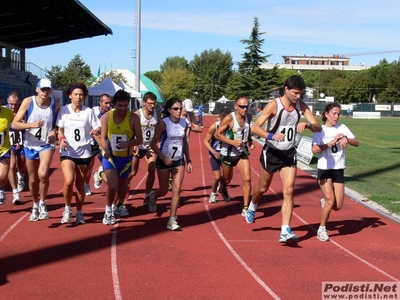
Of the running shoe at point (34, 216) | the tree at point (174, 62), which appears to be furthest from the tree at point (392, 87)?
the running shoe at point (34, 216)

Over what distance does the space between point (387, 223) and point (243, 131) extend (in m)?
2.83

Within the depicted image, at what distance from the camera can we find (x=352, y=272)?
→ 659cm

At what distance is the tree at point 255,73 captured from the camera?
82.8 metres

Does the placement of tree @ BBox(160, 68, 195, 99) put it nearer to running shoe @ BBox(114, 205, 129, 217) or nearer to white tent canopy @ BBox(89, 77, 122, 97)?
white tent canopy @ BBox(89, 77, 122, 97)

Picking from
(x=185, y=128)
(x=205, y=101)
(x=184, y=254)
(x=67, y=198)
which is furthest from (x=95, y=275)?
(x=205, y=101)

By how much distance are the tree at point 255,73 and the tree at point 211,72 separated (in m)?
33.5

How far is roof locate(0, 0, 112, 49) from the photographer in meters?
29.0

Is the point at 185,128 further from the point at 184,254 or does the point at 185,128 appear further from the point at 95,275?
the point at 95,275

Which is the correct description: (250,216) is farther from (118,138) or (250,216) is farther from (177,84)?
(177,84)

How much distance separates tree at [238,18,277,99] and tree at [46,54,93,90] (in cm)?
2459

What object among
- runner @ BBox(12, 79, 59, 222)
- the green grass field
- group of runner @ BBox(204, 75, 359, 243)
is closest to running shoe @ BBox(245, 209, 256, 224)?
group of runner @ BBox(204, 75, 359, 243)

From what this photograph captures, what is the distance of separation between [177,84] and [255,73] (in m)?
22.6

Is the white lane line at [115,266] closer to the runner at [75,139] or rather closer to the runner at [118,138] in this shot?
the runner at [118,138]

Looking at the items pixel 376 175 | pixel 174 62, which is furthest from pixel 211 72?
pixel 376 175
